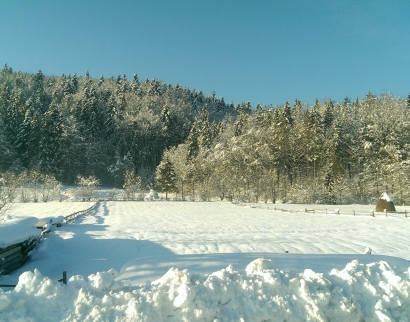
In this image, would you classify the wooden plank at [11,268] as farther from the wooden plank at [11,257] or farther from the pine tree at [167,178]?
the pine tree at [167,178]

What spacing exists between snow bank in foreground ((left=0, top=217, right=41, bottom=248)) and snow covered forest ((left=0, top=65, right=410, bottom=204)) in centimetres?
2719

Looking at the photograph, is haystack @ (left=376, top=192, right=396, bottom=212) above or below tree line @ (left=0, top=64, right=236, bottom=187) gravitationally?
below

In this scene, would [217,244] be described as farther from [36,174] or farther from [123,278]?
[36,174]

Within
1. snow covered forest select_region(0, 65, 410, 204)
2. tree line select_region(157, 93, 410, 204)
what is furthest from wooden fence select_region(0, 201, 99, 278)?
tree line select_region(157, 93, 410, 204)

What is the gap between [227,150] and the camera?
58031 mm

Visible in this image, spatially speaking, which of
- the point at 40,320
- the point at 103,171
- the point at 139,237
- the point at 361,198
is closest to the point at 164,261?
the point at 40,320

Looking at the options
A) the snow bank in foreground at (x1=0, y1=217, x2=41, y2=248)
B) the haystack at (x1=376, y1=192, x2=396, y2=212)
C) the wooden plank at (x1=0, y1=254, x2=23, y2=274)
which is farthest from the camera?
the haystack at (x1=376, y1=192, x2=396, y2=212)

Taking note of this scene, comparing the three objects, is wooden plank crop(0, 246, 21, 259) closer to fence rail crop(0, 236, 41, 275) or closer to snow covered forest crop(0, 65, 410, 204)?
fence rail crop(0, 236, 41, 275)

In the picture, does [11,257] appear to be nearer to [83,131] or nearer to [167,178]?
[167,178]

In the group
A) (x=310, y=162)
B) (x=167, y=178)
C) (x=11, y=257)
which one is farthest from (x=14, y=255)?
(x=310, y=162)

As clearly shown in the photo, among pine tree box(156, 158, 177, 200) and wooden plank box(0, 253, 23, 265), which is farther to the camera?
pine tree box(156, 158, 177, 200)

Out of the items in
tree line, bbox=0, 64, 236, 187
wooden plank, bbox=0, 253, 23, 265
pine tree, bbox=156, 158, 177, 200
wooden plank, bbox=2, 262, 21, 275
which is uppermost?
tree line, bbox=0, 64, 236, 187

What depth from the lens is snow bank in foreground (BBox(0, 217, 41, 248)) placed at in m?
10.3

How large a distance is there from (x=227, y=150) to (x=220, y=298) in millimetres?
53865
